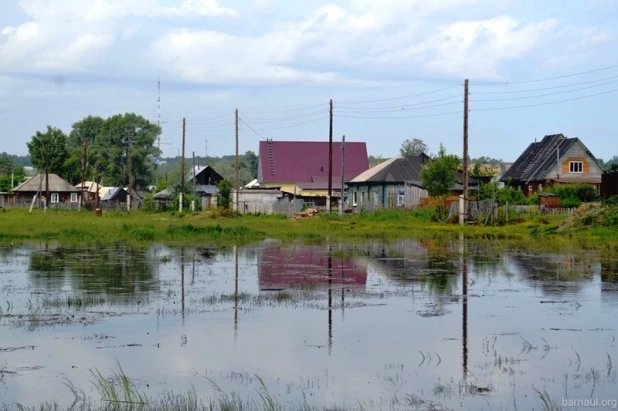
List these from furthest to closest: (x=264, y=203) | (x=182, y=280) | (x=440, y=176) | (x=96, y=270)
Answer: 1. (x=264, y=203)
2. (x=440, y=176)
3. (x=96, y=270)
4. (x=182, y=280)

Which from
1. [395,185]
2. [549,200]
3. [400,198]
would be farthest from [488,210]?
[395,185]

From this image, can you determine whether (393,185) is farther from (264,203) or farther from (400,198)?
(264,203)

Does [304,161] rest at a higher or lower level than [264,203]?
higher

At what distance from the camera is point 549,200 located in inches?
2263

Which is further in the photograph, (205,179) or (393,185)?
(205,179)

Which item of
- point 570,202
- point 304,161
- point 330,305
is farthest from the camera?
point 304,161

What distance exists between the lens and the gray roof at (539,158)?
73812mm

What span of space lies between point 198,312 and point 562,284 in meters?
9.20

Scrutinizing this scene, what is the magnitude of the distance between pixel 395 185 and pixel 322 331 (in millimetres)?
54922

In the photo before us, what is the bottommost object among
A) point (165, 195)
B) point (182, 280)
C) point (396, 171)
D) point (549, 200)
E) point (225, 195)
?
point (182, 280)

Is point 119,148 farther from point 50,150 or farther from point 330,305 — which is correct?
point 330,305

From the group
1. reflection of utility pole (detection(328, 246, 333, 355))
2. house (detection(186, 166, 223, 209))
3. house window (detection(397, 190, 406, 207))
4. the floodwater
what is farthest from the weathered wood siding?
reflection of utility pole (detection(328, 246, 333, 355))

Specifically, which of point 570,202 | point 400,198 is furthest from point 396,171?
point 570,202

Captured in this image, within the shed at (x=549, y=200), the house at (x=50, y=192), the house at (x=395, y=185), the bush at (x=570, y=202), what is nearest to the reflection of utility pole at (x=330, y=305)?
the bush at (x=570, y=202)
